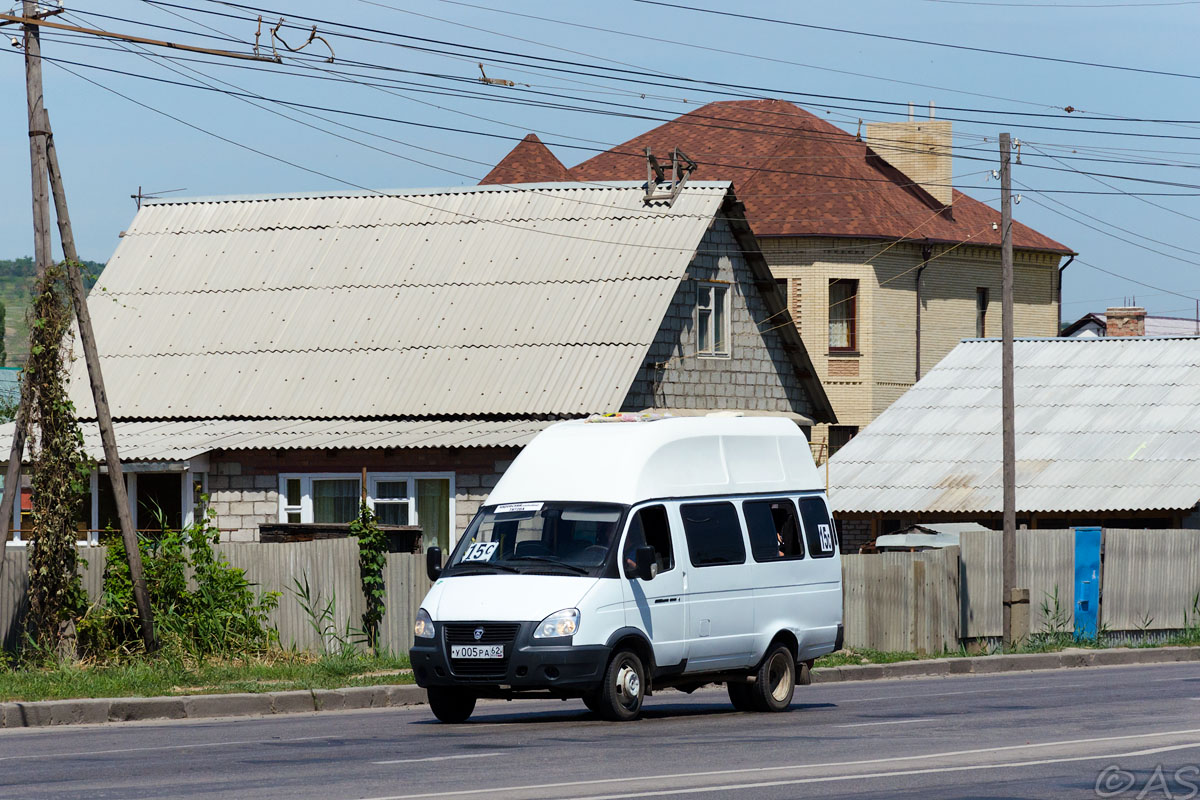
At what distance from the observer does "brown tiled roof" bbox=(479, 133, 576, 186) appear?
5138 cm

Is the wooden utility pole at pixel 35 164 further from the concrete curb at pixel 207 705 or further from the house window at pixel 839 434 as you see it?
the house window at pixel 839 434

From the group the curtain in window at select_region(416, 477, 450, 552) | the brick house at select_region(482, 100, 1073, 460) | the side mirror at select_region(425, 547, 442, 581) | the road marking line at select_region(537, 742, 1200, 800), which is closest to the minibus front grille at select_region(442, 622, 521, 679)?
the side mirror at select_region(425, 547, 442, 581)

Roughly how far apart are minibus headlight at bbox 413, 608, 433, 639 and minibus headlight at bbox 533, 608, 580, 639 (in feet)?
3.37

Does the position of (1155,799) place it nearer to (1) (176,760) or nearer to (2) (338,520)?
(1) (176,760)

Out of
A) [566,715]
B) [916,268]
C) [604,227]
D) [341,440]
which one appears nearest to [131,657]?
[566,715]

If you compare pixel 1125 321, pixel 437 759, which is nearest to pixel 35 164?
pixel 437 759

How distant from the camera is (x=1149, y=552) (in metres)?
28.5

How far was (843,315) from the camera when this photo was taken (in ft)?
162

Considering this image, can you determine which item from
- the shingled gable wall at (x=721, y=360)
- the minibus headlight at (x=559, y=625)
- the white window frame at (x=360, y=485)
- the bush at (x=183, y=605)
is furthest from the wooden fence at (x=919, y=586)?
the white window frame at (x=360, y=485)

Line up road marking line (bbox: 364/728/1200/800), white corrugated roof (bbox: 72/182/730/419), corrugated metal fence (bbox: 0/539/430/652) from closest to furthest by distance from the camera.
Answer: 1. road marking line (bbox: 364/728/1200/800)
2. corrugated metal fence (bbox: 0/539/430/652)
3. white corrugated roof (bbox: 72/182/730/419)

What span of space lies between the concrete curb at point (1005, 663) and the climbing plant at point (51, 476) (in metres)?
8.95

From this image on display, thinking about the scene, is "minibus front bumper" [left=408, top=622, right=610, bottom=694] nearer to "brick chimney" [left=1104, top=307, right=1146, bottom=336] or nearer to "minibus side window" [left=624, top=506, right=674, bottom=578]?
"minibus side window" [left=624, top=506, right=674, bottom=578]

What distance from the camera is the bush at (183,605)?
19.0 meters

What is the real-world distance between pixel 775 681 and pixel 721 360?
58.1 ft
